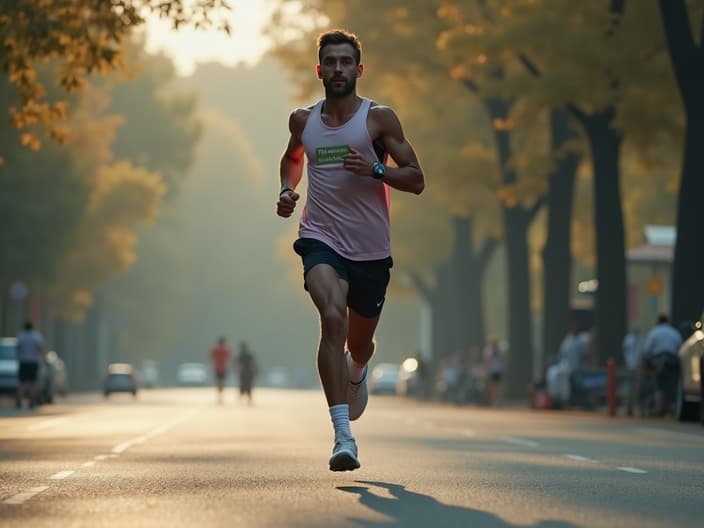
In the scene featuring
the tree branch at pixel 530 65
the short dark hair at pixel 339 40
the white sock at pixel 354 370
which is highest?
the tree branch at pixel 530 65

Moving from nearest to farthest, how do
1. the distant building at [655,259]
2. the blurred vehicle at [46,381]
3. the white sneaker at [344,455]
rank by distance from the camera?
the white sneaker at [344,455] < the blurred vehicle at [46,381] < the distant building at [655,259]

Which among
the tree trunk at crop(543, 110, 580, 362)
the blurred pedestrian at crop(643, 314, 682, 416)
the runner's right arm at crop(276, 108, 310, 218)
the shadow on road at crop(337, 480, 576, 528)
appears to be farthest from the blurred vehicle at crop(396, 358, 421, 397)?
the shadow on road at crop(337, 480, 576, 528)

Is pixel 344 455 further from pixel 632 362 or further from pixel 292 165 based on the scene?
pixel 632 362

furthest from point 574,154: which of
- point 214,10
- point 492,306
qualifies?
point 492,306

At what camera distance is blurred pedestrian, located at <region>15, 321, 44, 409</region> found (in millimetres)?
38625

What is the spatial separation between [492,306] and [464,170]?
3617 centimetres

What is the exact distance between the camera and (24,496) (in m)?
11.0

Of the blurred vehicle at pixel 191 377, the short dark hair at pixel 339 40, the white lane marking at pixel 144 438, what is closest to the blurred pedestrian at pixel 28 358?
the white lane marking at pixel 144 438

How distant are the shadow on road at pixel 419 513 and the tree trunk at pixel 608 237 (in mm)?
26747

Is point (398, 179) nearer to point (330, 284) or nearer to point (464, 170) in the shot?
point (330, 284)

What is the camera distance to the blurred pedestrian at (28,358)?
3862cm

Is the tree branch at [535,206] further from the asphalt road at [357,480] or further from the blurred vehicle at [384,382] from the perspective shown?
the blurred vehicle at [384,382]

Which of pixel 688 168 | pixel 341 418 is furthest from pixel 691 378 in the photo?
pixel 341 418

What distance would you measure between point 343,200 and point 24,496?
2.72 m
